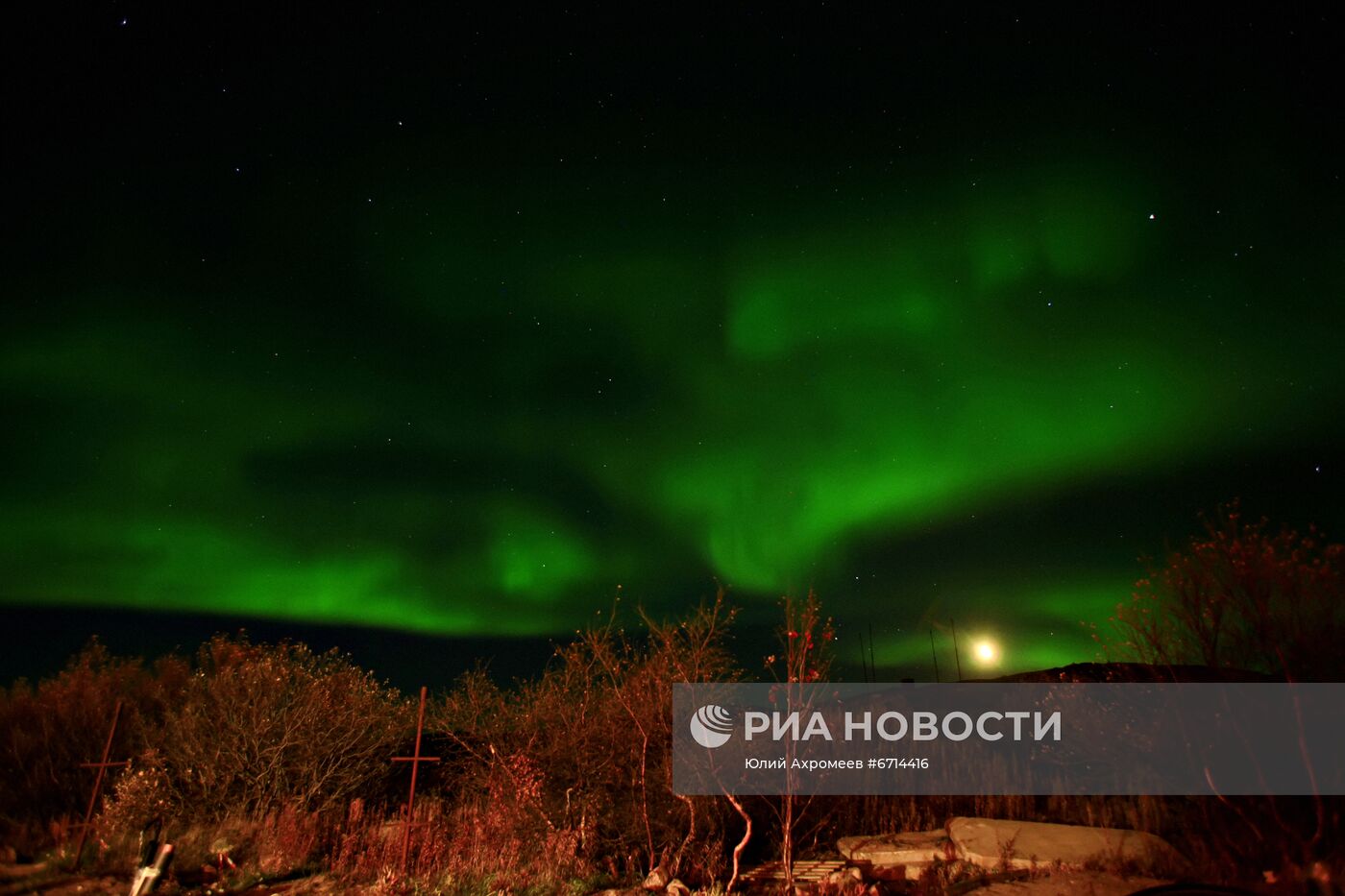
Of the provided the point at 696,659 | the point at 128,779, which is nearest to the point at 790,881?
the point at 696,659

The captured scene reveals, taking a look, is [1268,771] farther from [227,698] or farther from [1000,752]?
[227,698]

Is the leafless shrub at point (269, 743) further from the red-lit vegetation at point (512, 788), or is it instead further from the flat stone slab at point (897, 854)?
the flat stone slab at point (897, 854)

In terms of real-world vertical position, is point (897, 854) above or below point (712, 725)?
below

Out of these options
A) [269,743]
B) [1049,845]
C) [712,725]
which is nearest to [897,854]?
[1049,845]

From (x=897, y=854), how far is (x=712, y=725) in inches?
139

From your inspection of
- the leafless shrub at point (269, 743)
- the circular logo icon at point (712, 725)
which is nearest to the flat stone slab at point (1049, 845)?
the circular logo icon at point (712, 725)

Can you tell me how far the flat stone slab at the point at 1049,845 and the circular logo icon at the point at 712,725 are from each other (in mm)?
3934

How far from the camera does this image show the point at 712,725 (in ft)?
Answer: 38.7

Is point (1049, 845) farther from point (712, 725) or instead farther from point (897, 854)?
point (712, 725)

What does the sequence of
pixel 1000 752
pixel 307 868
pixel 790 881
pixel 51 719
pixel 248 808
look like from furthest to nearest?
pixel 1000 752 < pixel 51 719 < pixel 248 808 < pixel 307 868 < pixel 790 881

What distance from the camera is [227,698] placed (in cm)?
1420

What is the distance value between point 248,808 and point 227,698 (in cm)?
209

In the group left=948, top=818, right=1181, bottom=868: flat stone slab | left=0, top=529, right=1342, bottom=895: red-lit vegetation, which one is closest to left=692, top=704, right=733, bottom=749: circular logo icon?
left=0, top=529, right=1342, bottom=895: red-lit vegetation

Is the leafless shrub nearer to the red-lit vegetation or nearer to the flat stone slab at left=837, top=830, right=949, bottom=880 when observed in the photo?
the red-lit vegetation
